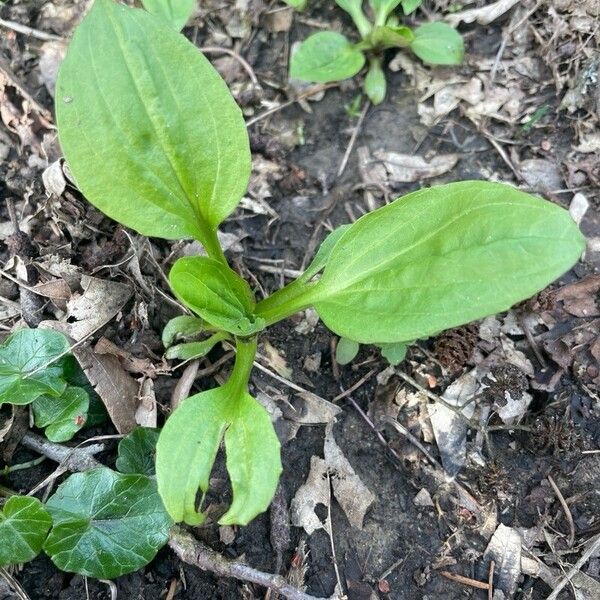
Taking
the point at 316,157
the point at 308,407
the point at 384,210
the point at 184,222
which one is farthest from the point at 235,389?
the point at 316,157

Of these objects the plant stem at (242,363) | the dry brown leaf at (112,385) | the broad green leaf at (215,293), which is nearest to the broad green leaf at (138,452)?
the dry brown leaf at (112,385)

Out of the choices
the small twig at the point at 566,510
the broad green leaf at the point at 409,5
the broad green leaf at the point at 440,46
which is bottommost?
the small twig at the point at 566,510

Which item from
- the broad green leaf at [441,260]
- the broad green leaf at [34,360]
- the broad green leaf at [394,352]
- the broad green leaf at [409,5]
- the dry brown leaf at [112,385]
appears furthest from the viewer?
the broad green leaf at [409,5]

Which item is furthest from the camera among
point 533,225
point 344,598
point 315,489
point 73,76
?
point 315,489

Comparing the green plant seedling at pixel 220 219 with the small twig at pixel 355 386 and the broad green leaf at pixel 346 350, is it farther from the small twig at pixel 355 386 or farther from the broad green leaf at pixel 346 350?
the small twig at pixel 355 386

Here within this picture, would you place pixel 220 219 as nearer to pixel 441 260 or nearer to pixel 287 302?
pixel 287 302

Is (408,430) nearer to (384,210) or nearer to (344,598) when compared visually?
(344,598)

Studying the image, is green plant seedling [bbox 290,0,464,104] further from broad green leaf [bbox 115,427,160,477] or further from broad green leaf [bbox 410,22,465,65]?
broad green leaf [bbox 115,427,160,477]
